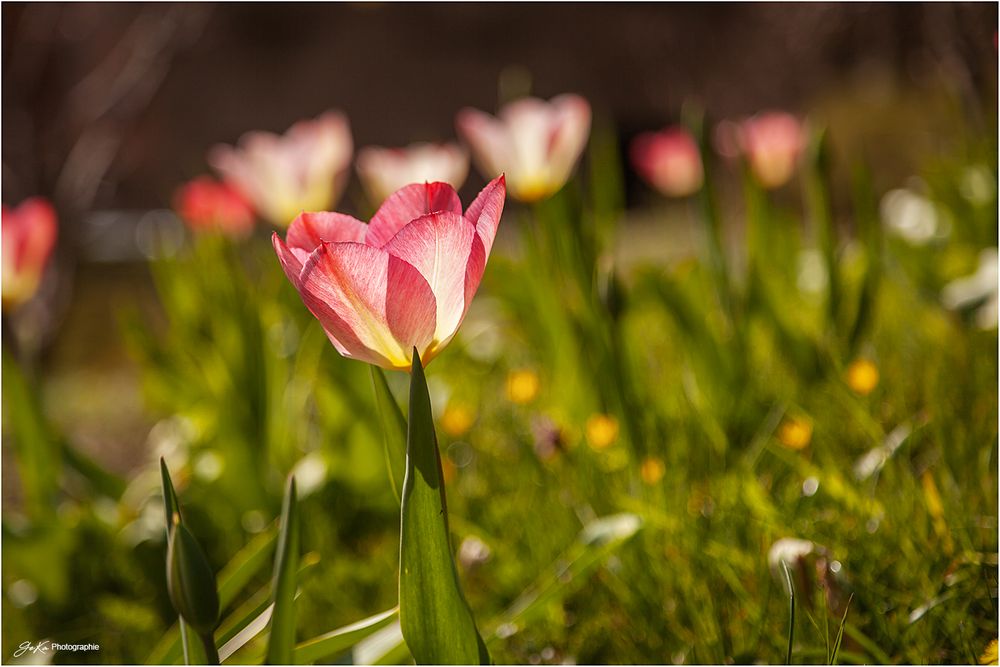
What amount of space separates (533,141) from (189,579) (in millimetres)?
839

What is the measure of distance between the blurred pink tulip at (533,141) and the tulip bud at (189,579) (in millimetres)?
763

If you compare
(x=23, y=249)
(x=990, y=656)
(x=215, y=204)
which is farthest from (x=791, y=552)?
(x=215, y=204)

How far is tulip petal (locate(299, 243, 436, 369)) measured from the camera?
1.71ft

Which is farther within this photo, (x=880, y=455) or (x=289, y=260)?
(x=880, y=455)

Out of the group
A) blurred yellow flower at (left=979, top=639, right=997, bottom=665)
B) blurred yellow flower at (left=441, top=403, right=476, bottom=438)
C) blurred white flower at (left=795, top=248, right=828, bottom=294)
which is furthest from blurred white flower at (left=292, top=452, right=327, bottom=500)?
blurred white flower at (left=795, top=248, right=828, bottom=294)

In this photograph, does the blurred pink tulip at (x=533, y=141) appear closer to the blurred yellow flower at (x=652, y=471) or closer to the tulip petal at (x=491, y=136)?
the tulip petal at (x=491, y=136)

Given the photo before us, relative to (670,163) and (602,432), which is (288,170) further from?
(670,163)

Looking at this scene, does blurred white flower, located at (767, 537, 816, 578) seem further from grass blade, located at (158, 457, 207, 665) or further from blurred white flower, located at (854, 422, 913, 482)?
grass blade, located at (158, 457, 207, 665)

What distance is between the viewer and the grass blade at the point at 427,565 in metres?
0.54

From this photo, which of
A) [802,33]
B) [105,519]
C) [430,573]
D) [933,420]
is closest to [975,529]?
[933,420]

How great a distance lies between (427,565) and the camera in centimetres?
57

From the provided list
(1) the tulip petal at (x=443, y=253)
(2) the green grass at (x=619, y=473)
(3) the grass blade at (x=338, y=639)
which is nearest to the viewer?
(1) the tulip petal at (x=443, y=253)

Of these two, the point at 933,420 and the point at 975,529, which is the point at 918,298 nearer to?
the point at 933,420

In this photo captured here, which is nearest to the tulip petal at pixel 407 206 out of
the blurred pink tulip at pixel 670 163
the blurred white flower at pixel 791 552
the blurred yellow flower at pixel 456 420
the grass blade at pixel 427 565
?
the grass blade at pixel 427 565
